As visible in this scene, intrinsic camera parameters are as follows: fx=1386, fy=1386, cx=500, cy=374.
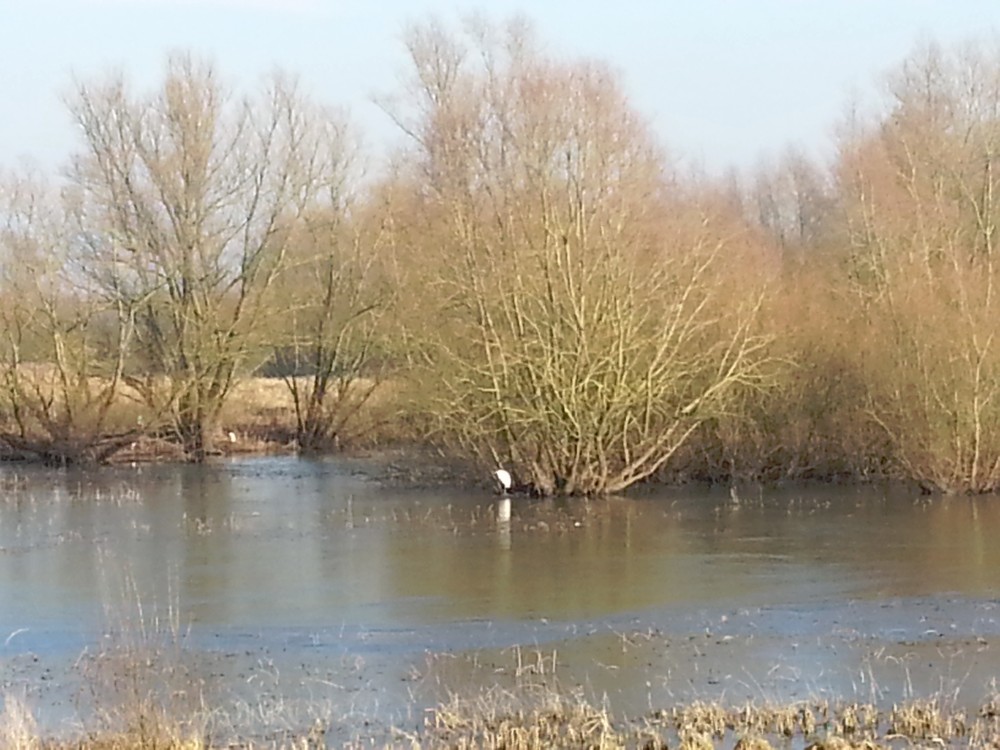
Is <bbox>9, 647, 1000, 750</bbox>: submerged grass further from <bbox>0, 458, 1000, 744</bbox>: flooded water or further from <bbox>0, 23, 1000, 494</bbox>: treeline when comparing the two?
<bbox>0, 23, 1000, 494</bbox>: treeline

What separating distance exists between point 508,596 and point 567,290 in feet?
31.2

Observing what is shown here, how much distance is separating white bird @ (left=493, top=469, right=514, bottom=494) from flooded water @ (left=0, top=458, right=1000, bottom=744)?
1.94 feet

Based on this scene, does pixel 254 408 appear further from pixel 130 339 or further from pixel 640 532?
pixel 640 532

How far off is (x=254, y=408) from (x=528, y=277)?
1852cm

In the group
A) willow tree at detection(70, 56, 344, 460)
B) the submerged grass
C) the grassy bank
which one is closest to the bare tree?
willow tree at detection(70, 56, 344, 460)

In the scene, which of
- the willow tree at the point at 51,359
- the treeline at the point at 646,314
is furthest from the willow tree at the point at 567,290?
the willow tree at the point at 51,359

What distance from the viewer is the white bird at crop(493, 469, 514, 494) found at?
23531mm

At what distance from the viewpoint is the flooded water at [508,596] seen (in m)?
10.4

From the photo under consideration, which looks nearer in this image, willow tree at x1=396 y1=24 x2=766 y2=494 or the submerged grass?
the submerged grass

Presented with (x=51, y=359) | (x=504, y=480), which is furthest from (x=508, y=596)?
(x=51, y=359)

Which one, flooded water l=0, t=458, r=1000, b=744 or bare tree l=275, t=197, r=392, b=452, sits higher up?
bare tree l=275, t=197, r=392, b=452

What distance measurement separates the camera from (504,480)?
23.5 m

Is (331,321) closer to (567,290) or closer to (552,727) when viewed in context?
(567,290)

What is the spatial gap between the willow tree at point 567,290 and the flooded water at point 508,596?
131 cm
